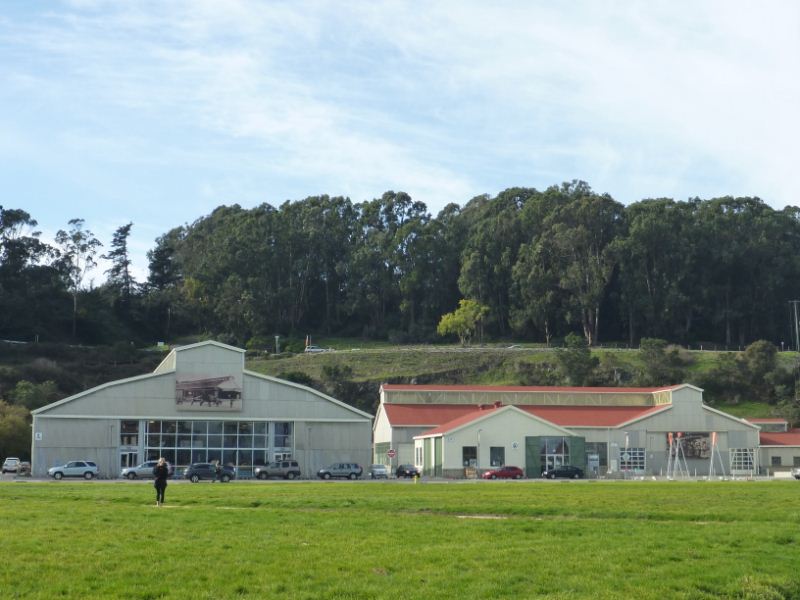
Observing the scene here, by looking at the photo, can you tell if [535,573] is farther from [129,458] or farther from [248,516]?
[129,458]

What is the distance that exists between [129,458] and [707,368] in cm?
7196

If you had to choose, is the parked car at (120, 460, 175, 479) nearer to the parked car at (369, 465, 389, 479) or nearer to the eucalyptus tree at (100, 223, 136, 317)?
the parked car at (369, 465, 389, 479)

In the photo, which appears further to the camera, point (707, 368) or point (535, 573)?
point (707, 368)

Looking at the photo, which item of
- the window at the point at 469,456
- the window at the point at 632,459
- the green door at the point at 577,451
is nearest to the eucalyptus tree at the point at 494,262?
the window at the point at 632,459

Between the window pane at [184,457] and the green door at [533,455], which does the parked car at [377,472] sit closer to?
the green door at [533,455]

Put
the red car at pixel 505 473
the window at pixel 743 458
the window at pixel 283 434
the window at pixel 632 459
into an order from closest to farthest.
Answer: the red car at pixel 505 473 → the window at pixel 283 434 → the window at pixel 632 459 → the window at pixel 743 458

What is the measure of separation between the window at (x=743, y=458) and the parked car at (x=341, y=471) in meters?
34.5

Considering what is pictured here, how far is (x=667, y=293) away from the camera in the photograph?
136750mm

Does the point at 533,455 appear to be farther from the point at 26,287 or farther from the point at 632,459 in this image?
→ the point at 26,287

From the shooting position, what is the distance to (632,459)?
8856 centimetres

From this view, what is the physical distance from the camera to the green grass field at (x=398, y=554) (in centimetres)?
1517

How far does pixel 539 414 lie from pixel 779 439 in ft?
70.2

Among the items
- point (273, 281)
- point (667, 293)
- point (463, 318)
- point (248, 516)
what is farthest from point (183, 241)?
point (248, 516)

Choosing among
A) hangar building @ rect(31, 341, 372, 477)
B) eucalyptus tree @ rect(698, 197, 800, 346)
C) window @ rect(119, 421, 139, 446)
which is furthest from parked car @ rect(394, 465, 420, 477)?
eucalyptus tree @ rect(698, 197, 800, 346)
